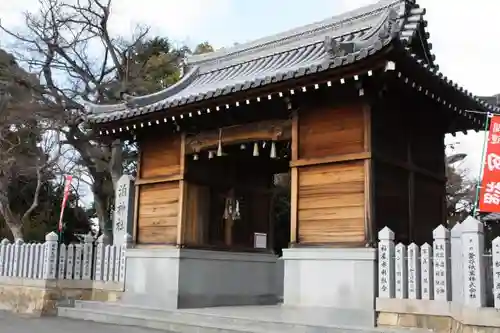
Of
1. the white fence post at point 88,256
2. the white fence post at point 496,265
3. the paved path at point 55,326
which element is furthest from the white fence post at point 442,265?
the white fence post at point 88,256

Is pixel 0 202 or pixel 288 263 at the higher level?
pixel 0 202

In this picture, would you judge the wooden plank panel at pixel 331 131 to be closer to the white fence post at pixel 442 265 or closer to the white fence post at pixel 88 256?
the white fence post at pixel 442 265

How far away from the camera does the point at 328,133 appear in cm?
918

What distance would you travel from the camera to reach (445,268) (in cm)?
741

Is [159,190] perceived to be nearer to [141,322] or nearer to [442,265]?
[141,322]

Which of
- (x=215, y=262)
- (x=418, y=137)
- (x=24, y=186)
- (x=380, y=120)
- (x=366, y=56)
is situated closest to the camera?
(x=366, y=56)

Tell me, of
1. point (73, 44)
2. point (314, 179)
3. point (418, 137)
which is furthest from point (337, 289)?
point (73, 44)

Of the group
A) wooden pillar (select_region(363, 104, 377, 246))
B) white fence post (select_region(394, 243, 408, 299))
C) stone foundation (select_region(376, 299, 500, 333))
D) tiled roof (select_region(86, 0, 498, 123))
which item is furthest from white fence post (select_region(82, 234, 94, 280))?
white fence post (select_region(394, 243, 408, 299))

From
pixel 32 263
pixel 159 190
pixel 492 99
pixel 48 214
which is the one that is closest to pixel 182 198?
pixel 159 190

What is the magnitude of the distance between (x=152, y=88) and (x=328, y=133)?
51.8 ft

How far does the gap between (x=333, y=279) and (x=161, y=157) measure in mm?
5039

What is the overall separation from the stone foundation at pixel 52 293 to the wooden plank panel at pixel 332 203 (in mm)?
5277

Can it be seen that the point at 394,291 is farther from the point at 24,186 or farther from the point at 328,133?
the point at 24,186

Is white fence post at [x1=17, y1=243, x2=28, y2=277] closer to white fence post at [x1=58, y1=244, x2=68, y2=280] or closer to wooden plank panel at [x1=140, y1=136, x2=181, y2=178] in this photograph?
white fence post at [x1=58, y1=244, x2=68, y2=280]
